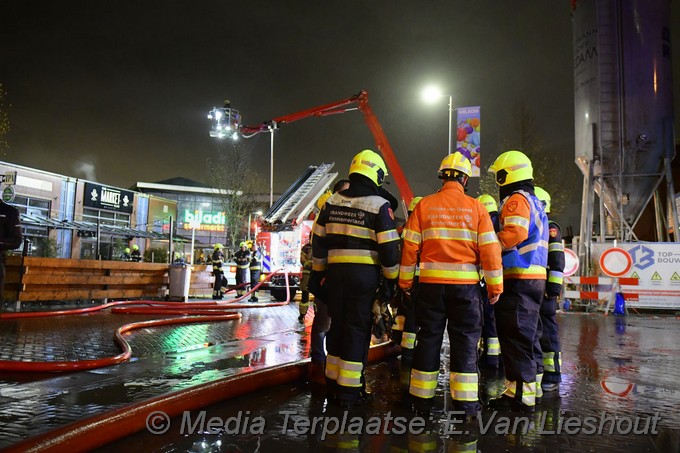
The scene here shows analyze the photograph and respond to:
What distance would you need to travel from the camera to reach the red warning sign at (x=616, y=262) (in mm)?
12914

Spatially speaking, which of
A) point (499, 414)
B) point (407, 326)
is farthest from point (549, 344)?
point (407, 326)

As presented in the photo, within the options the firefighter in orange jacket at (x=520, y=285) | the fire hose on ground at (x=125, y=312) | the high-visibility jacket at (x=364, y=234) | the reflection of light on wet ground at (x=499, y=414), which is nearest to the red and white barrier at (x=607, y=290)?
the reflection of light on wet ground at (x=499, y=414)

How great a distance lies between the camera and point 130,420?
290 centimetres

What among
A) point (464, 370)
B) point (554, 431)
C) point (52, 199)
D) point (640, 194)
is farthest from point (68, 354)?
point (52, 199)

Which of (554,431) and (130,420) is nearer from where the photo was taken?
(130,420)

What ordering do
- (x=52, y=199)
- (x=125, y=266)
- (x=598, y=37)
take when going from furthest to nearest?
(x=52, y=199) → (x=598, y=37) → (x=125, y=266)

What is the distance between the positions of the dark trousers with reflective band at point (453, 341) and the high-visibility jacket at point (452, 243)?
0.35ft

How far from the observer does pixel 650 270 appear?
1309 cm

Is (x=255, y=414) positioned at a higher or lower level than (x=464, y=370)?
lower

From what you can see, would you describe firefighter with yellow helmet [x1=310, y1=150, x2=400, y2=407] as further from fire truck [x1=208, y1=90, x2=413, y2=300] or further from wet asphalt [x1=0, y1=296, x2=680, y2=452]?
fire truck [x1=208, y1=90, x2=413, y2=300]

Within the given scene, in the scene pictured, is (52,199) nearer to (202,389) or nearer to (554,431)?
(202,389)

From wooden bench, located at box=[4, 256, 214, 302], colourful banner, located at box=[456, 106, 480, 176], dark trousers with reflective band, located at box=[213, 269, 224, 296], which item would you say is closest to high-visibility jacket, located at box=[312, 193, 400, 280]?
wooden bench, located at box=[4, 256, 214, 302]

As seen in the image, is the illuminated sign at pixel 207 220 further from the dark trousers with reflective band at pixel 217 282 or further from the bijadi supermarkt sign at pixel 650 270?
the bijadi supermarkt sign at pixel 650 270

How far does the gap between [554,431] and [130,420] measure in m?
2.74
